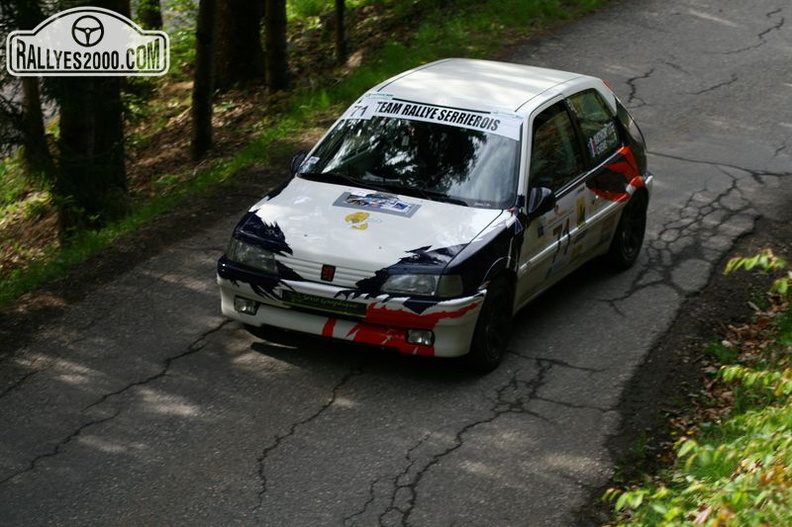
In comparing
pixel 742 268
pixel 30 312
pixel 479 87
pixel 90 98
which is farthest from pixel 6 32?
pixel 742 268

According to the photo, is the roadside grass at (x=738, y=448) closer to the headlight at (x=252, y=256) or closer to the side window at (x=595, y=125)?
the side window at (x=595, y=125)

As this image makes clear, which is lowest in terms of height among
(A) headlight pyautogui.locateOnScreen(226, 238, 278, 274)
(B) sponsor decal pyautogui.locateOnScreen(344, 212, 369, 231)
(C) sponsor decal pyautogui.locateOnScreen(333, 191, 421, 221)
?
(A) headlight pyautogui.locateOnScreen(226, 238, 278, 274)

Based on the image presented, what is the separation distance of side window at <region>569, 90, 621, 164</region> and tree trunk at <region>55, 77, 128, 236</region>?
5.34m

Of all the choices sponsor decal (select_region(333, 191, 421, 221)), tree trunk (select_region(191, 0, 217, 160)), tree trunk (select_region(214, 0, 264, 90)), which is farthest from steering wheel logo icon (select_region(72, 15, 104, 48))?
tree trunk (select_region(214, 0, 264, 90))

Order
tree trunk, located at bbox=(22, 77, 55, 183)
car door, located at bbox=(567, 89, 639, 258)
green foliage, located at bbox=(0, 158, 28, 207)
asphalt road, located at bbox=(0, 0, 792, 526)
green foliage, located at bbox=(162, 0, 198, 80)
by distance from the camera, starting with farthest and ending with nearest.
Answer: green foliage, located at bbox=(162, 0, 198, 80) < green foliage, located at bbox=(0, 158, 28, 207) < tree trunk, located at bbox=(22, 77, 55, 183) < car door, located at bbox=(567, 89, 639, 258) < asphalt road, located at bbox=(0, 0, 792, 526)

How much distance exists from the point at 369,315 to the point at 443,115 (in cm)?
195

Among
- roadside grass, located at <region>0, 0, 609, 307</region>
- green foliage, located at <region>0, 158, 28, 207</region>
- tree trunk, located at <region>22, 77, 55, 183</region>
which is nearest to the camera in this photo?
tree trunk, located at <region>22, 77, 55, 183</region>

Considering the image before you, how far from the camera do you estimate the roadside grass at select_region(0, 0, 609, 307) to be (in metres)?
11.6

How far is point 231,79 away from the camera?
1794 centimetres

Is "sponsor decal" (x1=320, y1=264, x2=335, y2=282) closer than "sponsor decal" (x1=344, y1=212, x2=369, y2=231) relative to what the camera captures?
Yes

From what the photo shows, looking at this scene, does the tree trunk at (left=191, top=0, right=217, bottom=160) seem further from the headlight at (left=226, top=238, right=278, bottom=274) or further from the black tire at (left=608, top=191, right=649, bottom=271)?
the headlight at (left=226, top=238, right=278, bottom=274)

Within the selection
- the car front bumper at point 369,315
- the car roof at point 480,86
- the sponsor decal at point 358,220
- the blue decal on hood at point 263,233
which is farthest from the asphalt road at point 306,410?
the car roof at point 480,86

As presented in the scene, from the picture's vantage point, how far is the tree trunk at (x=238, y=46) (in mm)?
17688

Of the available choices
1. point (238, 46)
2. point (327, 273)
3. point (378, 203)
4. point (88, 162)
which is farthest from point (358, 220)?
point (238, 46)
